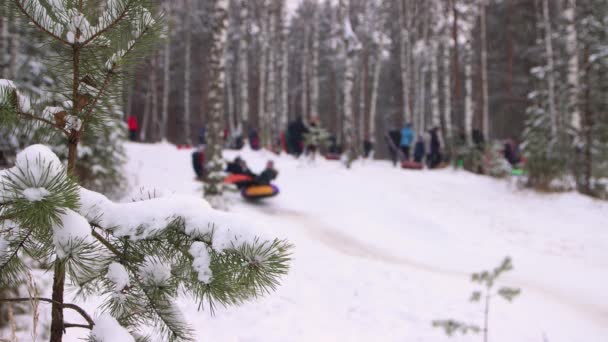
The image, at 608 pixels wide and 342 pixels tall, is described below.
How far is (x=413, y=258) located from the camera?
7.19m

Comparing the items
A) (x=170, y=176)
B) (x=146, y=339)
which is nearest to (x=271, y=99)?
(x=170, y=176)

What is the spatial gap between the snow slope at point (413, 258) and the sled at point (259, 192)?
0.25 metres

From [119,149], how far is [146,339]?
8475 mm

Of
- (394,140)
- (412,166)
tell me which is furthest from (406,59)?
(412,166)

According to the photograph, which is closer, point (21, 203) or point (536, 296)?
point (21, 203)

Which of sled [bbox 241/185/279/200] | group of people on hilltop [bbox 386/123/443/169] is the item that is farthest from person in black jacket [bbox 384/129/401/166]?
sled [bbox 241/185/279/200]

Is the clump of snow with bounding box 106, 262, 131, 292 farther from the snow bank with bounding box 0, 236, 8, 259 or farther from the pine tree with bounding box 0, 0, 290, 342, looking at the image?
the snow bank with bounding box 0, 236, 8, 259

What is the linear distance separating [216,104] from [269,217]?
2614 mm

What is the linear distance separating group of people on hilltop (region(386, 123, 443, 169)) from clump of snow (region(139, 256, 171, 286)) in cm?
1650

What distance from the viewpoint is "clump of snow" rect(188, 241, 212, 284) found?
1377mm

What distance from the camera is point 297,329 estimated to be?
14.1 feet

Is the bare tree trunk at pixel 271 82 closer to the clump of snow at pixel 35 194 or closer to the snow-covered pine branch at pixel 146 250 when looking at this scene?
the snow-covered pine branch at pixel 146 250

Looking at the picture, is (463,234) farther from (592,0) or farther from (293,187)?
(592,0)

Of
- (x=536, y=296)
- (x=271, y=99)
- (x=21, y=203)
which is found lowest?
(x=536, y=296)
